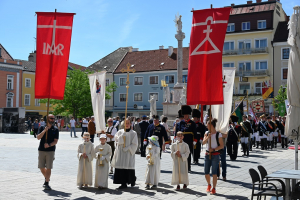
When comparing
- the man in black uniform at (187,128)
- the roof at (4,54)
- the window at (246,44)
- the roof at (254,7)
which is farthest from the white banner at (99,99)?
the roof at (4,54)

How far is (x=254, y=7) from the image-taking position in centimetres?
5462

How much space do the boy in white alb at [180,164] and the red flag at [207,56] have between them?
123 cm

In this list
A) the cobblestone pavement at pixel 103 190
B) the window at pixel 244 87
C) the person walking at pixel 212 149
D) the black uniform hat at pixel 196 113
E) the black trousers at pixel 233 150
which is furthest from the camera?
the window at pixel 244 87

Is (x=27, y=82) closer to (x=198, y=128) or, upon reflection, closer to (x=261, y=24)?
(x=261, y=24)

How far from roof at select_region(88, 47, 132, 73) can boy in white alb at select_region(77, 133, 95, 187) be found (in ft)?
197

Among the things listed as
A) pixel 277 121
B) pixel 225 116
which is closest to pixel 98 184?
pixel 225 116

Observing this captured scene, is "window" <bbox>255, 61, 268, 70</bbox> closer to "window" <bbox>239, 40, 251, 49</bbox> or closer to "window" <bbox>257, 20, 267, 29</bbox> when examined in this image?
"window" <bbox>239, 40, 251, 49</bbox>

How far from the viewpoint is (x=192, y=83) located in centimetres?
982

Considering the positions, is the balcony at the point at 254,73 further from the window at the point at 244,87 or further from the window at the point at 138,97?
the window at the point at 138,97

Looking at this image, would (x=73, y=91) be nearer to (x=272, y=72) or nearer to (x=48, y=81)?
(x=272, y=72)

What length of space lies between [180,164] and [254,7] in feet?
160

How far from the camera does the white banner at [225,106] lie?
435 inches

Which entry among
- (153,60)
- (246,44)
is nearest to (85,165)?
(246,44)

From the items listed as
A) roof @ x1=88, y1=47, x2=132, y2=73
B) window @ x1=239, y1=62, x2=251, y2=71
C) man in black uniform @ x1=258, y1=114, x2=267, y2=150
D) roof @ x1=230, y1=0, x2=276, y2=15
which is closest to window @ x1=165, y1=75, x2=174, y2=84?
roof @ x1=88, y1=47, x2=132, y2=73
